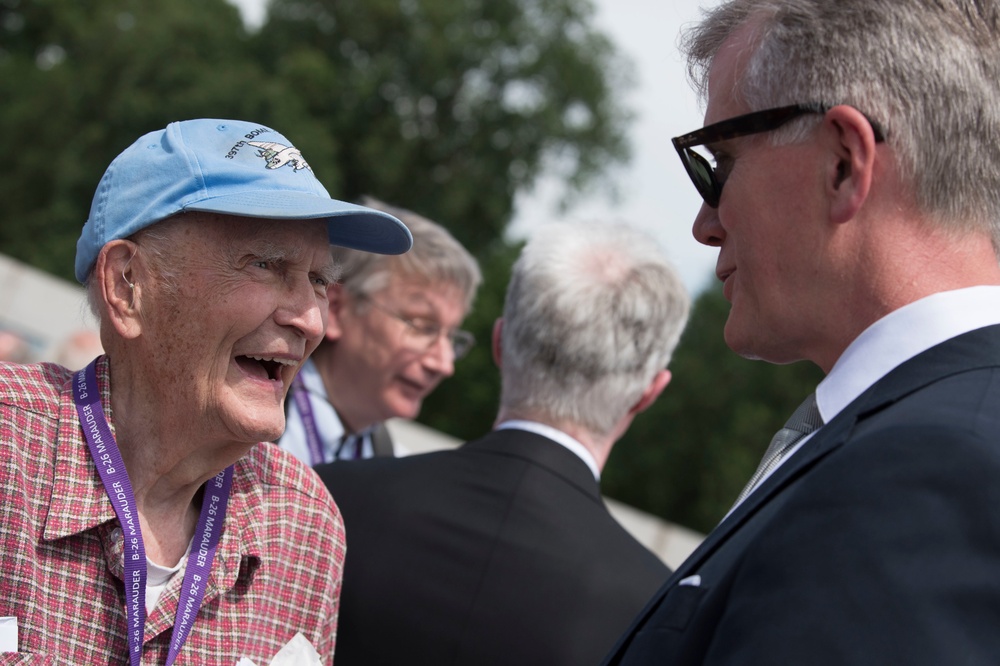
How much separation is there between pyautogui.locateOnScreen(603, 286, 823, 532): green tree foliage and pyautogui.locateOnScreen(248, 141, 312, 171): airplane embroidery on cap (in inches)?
680

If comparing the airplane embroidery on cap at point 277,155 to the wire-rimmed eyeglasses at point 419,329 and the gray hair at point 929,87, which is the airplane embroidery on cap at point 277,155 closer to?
the gray hair at point 929,87

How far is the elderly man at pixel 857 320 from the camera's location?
51.1 inches

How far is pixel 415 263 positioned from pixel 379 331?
11.8 inches

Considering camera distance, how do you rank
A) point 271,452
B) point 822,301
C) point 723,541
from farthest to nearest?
1. point 271,452
2. point 822,301
3. point 723,541

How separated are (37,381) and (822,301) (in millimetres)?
1426

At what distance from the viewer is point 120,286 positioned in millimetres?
2047

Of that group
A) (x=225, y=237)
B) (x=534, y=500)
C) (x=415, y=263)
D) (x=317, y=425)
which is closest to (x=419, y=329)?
(x=415, y=263)

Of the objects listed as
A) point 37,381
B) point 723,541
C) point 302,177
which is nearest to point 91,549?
point 37,381

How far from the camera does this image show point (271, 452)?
2340 millimetres

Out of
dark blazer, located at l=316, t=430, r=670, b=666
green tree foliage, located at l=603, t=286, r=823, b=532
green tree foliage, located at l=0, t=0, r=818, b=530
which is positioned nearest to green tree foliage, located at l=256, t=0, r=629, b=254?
green tree foliage, located at l=0, t=0, r=818, b=530

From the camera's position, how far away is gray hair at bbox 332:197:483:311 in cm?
408

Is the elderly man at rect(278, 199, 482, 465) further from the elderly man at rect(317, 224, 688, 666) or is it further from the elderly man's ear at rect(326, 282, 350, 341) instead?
the elderly man at rect(317, 224, 688, 666)

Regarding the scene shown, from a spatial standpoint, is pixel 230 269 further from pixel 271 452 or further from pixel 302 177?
pixel 271 452

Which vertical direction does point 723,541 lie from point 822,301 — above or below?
below
